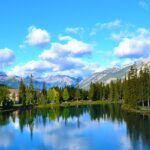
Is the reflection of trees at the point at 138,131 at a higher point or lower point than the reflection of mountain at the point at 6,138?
higher

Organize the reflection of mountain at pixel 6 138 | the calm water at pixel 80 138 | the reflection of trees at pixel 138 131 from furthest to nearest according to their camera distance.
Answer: the reflection of mountain at pixel 6 138
the reflection of trees at pixel 138 131
the calm water at pixel 80 138

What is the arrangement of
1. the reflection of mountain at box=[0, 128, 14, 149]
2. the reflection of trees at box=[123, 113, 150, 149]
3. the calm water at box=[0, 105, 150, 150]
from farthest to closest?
the reflection of mountain at box=[0, 128, 14, 149] < the reflection of trees at box=[123, 113, 150, 149] < the calm water at box=[0, 105, 150, 150]

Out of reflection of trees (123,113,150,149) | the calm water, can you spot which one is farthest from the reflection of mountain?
reflection of trees (123,113,150,149)

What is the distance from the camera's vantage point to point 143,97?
143m

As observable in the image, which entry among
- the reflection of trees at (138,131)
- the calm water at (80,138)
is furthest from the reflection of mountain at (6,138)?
the reflection of trees at (138,131)

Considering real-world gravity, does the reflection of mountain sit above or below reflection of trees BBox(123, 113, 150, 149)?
below

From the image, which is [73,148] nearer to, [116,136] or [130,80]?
[116,136]

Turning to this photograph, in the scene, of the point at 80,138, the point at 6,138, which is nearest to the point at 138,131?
the point at 80,138

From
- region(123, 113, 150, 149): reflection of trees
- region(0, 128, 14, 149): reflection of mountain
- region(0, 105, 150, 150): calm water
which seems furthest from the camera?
region(0, 128, 14, 149): reflection of mountain

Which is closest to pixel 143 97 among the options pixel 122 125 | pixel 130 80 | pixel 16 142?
pixel 130 80

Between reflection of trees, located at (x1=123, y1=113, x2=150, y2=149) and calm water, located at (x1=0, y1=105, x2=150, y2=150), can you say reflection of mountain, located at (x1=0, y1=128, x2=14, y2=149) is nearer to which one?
calm water, located at (x1=0, y1=105, x2=150, y2=150)

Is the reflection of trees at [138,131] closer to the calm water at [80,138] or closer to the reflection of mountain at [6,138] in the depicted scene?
the calm water at [80,138]

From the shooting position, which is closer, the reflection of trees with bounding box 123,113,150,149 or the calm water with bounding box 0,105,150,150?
the calm water with bounding box 0,105,150,150

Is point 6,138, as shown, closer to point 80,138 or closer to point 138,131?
point 80,138
